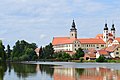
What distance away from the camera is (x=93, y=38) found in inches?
6526

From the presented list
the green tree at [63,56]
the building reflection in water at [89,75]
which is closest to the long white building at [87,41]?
the green tree at [63,56]

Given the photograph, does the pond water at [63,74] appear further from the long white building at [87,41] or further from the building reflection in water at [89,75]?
the long white building at [87,41]

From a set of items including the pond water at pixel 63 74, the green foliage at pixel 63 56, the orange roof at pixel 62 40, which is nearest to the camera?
the pond water at pixel 63 74

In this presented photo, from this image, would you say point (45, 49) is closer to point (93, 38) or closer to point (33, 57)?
point (33, 57)

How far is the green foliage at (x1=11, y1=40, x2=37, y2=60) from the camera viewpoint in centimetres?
12538

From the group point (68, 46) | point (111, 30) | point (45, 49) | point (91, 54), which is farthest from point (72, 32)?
point (91, 54)

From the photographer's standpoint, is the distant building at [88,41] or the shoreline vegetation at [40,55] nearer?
the shoreline vegetation at [40,55]

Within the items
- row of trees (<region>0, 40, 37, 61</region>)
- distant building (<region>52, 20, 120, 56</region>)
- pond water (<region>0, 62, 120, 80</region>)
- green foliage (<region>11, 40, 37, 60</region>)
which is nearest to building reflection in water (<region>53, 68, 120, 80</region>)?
pond water (<region>0, 62, 120, 80</region>)

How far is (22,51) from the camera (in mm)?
136250

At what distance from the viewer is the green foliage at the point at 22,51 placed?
411 ft

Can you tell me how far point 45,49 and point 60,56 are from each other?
11446 millimetres

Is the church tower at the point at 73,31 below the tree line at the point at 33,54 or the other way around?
the other way around

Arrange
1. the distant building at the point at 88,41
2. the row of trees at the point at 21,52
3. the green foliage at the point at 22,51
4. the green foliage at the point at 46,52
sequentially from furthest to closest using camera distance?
1. the distant building at the point at 88,41
2. the green foliage at the point at 46,52
3. the row of trees at the point at 21,52
4. the green foliage at the point at 22,51

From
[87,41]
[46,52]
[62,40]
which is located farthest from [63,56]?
[62,40]
